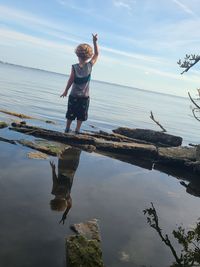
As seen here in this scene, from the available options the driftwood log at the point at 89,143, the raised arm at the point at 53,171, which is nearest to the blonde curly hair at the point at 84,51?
the driftwood log at the point at 89,143

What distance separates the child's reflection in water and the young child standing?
1.71 metres

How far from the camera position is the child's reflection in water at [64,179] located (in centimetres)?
585

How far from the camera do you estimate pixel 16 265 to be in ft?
12.9

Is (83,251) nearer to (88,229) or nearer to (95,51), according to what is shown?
(88,229)

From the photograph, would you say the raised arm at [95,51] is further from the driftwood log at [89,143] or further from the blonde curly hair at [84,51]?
the driftwood log at [89,143]

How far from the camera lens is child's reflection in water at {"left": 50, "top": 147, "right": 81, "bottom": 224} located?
19.2 feet

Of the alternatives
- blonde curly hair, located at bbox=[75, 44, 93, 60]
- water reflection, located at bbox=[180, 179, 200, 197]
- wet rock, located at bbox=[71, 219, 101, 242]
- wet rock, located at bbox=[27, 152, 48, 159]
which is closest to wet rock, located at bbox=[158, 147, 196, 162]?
water reflection, located at bbox=[180, 179, 200, 197]

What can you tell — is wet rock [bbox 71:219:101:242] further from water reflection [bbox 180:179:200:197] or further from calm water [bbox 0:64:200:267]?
water reflection [bbox 180:179:200:197]

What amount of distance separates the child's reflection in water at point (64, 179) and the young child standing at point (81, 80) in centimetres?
171

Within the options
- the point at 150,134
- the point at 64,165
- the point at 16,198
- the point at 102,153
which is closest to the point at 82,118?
the point at 102,153

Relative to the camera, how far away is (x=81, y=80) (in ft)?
37.6

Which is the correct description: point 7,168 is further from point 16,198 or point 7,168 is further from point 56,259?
point 56,259

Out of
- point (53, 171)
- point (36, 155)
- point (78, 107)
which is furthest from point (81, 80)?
point (53, 171)

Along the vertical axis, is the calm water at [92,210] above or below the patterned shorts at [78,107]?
below
